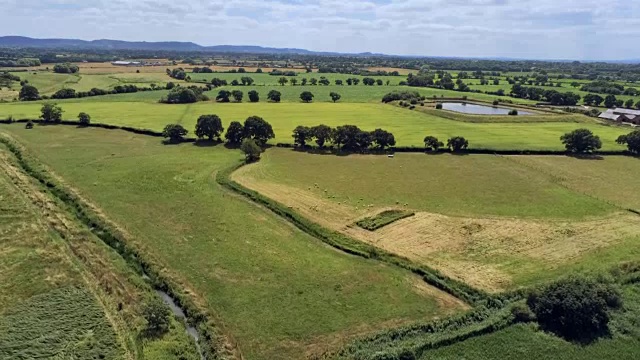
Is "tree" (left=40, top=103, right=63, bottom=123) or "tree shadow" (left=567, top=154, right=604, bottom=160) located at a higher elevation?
"tree" (left=40, top=103, right=63, bottom=123)

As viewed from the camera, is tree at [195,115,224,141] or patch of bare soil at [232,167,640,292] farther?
tree at [195,115,224,141]

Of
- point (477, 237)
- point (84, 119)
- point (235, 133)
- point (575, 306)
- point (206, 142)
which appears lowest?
point (477, 237)

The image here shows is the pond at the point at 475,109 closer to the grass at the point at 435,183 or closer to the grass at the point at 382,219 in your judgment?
the grass at the point at 435,183

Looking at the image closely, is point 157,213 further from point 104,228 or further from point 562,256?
point 562,256

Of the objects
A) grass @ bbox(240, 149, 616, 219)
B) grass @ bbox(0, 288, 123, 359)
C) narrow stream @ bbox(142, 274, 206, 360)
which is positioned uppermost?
grass @ bbox(240, 149, 616, 219)

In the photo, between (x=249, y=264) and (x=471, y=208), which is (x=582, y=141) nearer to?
(x=471, y=208)

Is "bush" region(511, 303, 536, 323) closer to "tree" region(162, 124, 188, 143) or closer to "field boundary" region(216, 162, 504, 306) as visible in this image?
"field boundary" region(216, 162, 504, 306)

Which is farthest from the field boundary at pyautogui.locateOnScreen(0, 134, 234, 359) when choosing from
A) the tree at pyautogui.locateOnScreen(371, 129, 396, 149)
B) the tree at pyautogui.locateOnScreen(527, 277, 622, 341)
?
the tree at pyautogui.locateOnScreen(371, 129, 396, 149)

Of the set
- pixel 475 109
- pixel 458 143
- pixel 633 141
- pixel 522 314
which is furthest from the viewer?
pixel 475 109

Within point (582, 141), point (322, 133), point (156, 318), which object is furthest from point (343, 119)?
point (156, 318)
